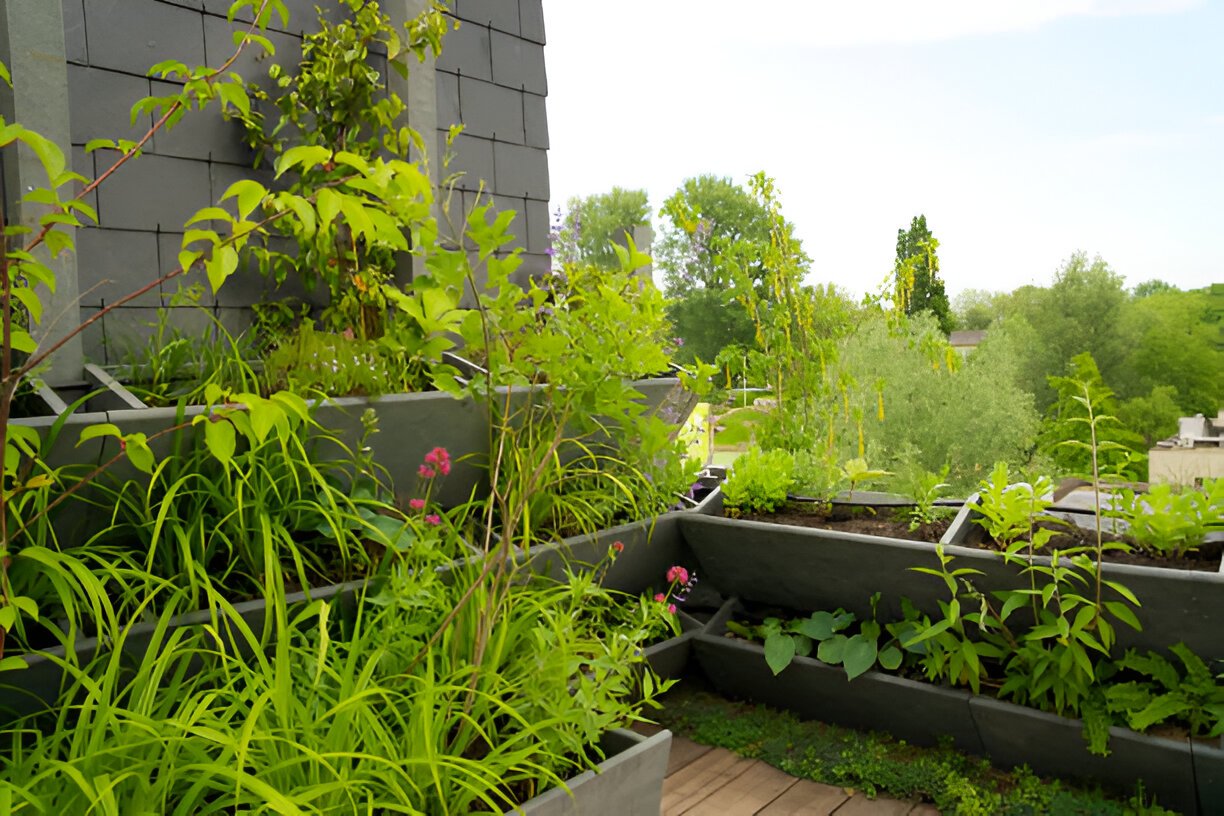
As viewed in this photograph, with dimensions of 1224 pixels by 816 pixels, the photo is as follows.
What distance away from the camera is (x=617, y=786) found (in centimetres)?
155

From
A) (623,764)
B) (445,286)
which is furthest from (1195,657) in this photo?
(445,286)

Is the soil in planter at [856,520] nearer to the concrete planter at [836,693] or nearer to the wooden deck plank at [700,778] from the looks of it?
the concrete planter at [836,693]

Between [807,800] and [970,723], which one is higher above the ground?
[970,723]

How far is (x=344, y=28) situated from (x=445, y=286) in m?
1.92

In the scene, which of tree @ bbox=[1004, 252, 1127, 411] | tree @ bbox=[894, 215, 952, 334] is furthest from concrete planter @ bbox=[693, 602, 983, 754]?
tree @ bbox=[1004, 252, 1127, 411]

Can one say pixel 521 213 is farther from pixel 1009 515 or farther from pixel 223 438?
pixel 223 438

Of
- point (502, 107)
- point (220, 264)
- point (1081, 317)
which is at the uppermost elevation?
point (502, 107)

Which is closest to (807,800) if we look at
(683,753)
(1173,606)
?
(683,753)

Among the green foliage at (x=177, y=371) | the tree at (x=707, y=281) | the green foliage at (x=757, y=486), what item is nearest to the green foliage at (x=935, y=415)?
the green foliage at (x=757, y=486)

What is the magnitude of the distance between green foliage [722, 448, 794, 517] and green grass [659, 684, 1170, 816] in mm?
636

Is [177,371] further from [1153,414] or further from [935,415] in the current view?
[1153,414]

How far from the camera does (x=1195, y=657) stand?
6.44ft

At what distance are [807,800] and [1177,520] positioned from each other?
3.82 feet

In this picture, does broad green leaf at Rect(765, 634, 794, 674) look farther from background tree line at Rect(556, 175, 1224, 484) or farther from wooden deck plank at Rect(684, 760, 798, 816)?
background tree line at Rect(556, 175, 1224, 484)
